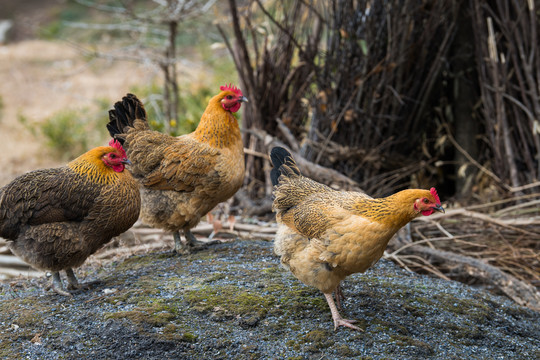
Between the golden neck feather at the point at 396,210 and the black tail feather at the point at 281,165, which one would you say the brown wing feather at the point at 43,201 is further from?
the golden neck feather at the point at 396,210

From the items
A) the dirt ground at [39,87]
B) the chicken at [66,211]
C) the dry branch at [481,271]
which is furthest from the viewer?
the dirt ground at [39,87]

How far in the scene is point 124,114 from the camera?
425 centimetres

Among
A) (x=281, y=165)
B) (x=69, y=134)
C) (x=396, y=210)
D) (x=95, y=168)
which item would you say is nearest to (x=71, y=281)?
(x=95, y=168)

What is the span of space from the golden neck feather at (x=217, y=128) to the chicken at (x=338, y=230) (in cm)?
108

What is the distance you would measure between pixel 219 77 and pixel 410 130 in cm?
478

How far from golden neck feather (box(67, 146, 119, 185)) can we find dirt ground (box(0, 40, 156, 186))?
19.3ft

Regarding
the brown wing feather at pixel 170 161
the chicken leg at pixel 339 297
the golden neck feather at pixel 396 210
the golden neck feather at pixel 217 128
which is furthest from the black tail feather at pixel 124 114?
the golden neck feather at pixel 396 210

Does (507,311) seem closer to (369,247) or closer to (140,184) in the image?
(369,247)

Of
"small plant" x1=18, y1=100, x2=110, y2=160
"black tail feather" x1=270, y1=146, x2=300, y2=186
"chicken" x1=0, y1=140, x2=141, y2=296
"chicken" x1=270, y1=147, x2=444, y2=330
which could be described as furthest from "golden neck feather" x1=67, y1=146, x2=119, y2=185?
"small plant" x1=18, y1=100, x2=110, y2=160

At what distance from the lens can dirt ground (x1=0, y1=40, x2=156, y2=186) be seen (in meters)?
9.62

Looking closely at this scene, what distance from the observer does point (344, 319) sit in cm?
288

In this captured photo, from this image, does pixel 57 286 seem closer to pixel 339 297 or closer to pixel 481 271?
pixel 339 297

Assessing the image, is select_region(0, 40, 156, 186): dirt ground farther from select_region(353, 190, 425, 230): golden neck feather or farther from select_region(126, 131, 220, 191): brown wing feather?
select_region(353, 190, 425, 230): golden neck feather

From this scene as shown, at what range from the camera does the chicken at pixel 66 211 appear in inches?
129
